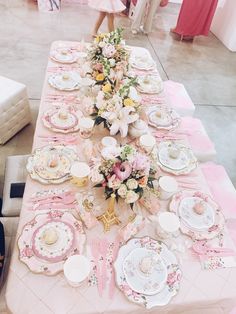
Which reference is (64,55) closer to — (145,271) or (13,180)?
(13,180)

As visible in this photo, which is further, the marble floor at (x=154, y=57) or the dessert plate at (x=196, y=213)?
the marble floor at (x=154, y=57)

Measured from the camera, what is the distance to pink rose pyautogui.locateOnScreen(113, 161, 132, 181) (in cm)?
→ 127

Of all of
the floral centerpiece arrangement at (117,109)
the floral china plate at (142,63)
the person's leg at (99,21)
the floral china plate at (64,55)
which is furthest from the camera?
the person's leg at (99,21)

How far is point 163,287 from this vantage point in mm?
1180

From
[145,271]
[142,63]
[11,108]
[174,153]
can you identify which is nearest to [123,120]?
[174,153]

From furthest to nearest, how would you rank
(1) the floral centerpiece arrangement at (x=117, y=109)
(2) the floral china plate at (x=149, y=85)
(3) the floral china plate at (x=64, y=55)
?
(3) the floral china plate at (x=64, y=55) < (2) the floral china plate at (x=149, y=85) < (1) the floral centerpiece arrangement at (x=117, y=109)

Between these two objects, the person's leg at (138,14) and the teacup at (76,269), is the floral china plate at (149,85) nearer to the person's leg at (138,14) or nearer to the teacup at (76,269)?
the teacup at (76,269)

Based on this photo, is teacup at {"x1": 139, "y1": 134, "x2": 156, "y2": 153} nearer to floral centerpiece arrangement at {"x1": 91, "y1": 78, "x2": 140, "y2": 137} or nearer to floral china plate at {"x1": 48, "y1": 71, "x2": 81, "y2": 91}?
floral centerpiece arrangement at {"x1": 91, "y1": 78, "x2": 140, "y2": 137}

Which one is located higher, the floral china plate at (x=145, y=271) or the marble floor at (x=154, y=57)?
the floral china plate at (x=145, y=271)

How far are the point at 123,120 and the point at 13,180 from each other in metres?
0.83

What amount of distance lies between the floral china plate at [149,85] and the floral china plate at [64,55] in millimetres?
624

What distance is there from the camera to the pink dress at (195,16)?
4.73 metres

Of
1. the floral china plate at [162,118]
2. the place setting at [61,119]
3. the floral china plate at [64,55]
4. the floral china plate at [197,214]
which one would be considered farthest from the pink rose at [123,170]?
the floral china plate at [64,55]

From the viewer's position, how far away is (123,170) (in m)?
1.29
